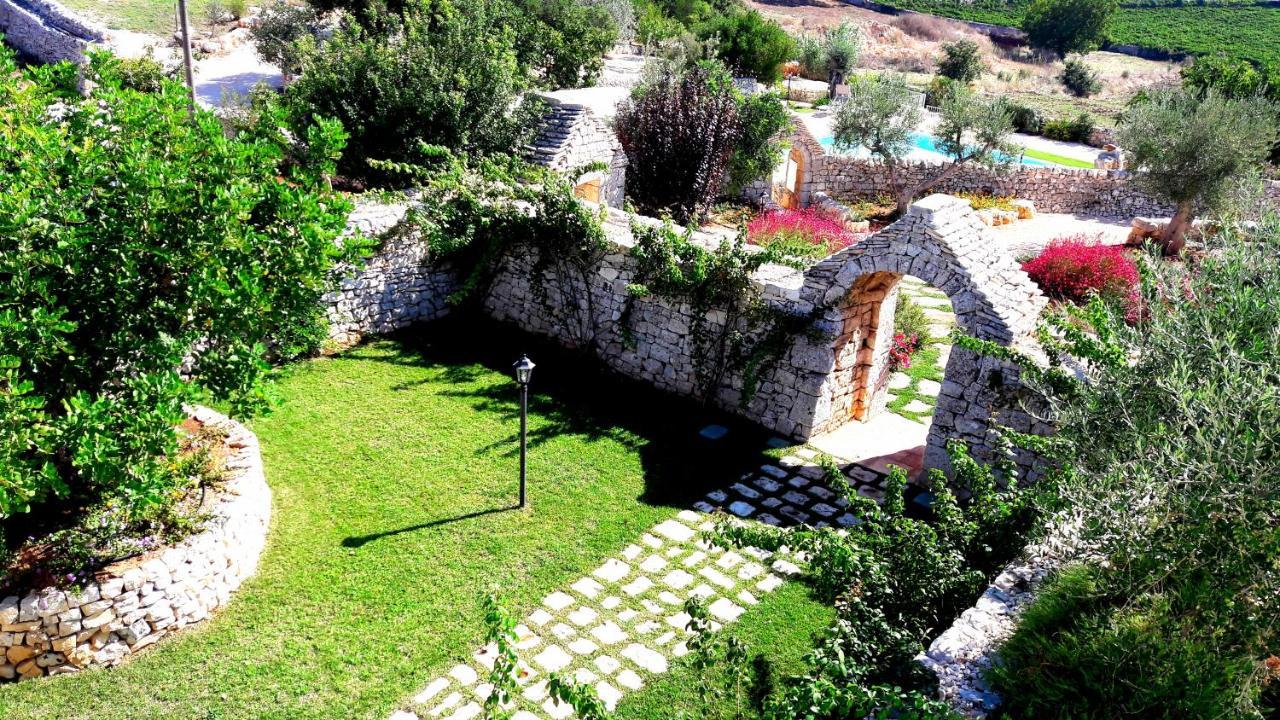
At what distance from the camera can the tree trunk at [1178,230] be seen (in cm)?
2089

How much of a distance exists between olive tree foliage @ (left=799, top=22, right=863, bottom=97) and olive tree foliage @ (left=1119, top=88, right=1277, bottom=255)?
21258mm

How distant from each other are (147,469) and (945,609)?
6201mm

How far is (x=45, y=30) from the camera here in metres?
28.9

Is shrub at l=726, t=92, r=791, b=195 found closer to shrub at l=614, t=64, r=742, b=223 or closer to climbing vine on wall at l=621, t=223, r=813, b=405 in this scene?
shrub at l=614, t=64, r=742, b=223

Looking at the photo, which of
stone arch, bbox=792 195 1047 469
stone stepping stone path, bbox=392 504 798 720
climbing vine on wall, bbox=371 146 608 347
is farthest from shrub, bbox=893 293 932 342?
stone stepping stone path, bbox=392 504 798 720

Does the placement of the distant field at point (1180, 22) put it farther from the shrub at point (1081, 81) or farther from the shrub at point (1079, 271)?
the shrub at point (1079, 271)

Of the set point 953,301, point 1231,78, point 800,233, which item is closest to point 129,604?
point 953,301

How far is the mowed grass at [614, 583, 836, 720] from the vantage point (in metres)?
6.84

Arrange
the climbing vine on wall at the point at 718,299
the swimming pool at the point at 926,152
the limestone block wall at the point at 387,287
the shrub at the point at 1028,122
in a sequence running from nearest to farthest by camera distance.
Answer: the climbing vine on wall at the point at 718,299
the limestone block wall at the point at 387,287
the swimming pool at the point at 926,152
the shrub at the point at 1028,122

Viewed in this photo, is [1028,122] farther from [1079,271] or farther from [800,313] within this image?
[800,313]

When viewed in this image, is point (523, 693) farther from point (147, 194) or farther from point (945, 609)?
point (147, 194)

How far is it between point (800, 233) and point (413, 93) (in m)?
7.67

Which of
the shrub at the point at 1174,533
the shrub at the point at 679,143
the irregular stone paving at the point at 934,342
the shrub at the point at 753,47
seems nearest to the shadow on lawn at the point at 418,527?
the irregular stone paving at the point at 934,342

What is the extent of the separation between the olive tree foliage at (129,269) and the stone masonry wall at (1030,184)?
19672 millimetres
